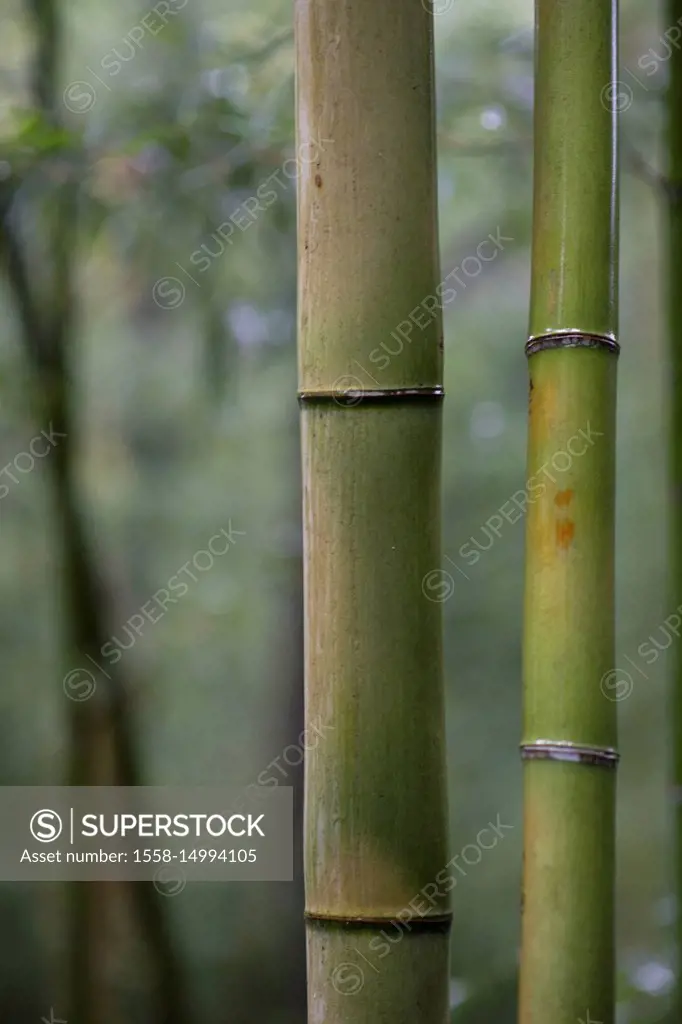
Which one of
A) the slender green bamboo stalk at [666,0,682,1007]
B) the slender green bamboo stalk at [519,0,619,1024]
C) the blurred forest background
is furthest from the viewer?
the blurred forest background

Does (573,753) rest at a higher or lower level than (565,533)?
lower

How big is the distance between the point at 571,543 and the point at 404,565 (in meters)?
0.09

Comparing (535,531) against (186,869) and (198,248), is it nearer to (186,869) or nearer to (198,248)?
(198,248)

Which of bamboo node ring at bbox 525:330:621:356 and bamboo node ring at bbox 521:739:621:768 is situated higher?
bamboo node ring at bbox 525:330:621:356

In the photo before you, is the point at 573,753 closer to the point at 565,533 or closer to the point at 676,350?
the point at 565,533

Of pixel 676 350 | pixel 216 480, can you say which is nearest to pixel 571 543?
pixel 676 350

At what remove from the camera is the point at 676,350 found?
3.80 ft

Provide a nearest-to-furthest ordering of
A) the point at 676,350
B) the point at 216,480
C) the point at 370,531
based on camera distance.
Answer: the point at 370,531, the point at 676,350, the point at 216,480

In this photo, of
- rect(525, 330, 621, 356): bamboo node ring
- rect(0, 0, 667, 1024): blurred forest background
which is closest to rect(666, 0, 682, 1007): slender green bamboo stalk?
rect(0, 0, 667, 1024): blurred forest background

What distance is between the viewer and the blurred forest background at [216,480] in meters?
1.64

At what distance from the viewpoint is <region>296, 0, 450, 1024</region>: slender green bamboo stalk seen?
54cm

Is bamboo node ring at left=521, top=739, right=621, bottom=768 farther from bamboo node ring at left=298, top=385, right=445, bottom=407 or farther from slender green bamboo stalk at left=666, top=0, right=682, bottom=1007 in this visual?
slender green bamboo stalk at left=666, top=0, right=682, bottom=1007

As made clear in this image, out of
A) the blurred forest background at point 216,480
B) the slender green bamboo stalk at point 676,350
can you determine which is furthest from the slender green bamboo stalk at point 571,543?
the blurred forest background at point 216,480

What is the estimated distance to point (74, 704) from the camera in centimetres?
191
